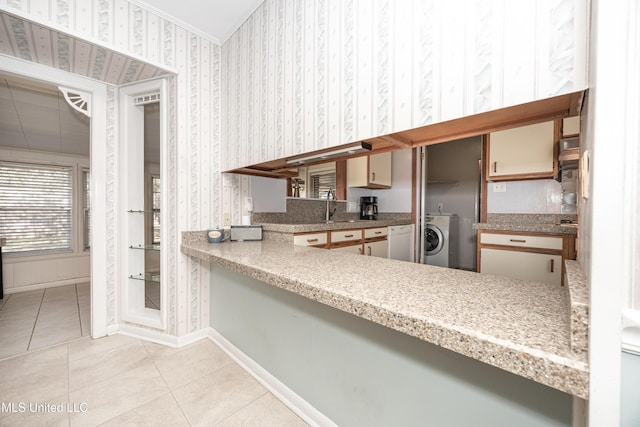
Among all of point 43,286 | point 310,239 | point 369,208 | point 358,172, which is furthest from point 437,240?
point 43,286

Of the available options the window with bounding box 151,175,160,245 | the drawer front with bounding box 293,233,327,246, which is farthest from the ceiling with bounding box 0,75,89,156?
the drawer front with bounding box 293,233,327,246

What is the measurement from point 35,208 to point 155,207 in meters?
3.09

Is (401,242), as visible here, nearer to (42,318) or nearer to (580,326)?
(580,326)

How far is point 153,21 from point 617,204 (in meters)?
2.57

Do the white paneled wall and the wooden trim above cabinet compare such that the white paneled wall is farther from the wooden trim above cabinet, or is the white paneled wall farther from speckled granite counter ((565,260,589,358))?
speckled granite counter ((565,260,589,358))

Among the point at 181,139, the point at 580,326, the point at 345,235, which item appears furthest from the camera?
the point at 345,235

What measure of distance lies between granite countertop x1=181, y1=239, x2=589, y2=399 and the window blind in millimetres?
2951

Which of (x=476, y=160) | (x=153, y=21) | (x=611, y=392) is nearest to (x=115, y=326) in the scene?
(x=153, y=21)

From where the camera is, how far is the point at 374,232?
10.2 ft

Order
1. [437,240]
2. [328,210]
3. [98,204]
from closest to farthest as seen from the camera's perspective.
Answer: [98,204]
[328,210]
[437,240]

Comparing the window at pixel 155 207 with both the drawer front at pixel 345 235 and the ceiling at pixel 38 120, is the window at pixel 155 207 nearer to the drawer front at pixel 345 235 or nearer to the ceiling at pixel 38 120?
the ceiling at pixel 38 120

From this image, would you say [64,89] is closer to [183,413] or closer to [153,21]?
[153,21]

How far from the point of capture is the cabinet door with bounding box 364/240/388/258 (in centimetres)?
303

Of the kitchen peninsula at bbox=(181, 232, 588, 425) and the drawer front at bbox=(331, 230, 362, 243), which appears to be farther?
the drawer front at bbox=(331, 230, 362, 243)
